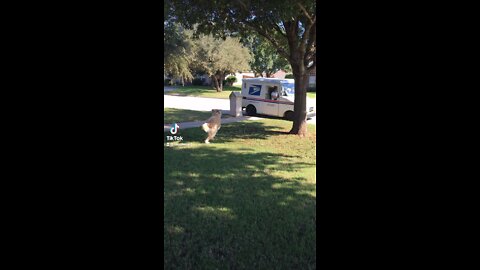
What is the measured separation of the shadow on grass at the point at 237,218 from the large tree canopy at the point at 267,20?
4.07 metres

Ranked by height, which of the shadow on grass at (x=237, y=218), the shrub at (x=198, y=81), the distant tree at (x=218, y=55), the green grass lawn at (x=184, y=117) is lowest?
the shadow on grass at (x=237, y=218)

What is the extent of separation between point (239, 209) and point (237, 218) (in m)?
0.32

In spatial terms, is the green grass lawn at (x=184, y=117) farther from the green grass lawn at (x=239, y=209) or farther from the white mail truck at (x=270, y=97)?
the green grass lawn at (x=239, y=209)

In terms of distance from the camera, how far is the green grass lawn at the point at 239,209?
3.33m

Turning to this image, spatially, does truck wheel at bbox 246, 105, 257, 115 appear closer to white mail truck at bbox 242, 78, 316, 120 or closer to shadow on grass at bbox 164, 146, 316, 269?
white mail truck at bbox 242, 78, 316, 120

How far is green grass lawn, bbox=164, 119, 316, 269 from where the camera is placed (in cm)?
333

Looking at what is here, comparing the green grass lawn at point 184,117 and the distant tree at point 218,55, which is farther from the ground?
the distant tree at point 218,55

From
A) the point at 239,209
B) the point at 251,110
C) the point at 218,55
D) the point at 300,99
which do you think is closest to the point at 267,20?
the point at 300,99

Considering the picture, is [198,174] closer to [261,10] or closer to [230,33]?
[261,10]

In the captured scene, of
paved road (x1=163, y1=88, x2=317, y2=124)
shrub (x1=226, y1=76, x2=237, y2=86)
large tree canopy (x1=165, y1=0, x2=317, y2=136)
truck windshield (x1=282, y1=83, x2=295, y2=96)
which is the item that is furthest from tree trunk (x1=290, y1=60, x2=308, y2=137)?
shrub (x1=226, y1=76, x2=237, y2=86)

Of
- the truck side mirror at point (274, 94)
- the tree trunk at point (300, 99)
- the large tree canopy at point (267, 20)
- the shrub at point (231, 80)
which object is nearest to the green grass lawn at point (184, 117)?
the truck side mirror at point (274, 94)
